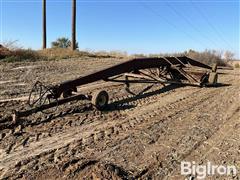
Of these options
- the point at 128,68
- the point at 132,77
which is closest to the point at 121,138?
the point at 128,68

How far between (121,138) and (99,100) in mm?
1773

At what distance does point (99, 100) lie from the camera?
6.73m

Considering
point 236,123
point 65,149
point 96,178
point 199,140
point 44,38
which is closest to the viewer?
point 96,178

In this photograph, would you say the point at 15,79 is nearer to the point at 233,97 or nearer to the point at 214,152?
the point at 233,97

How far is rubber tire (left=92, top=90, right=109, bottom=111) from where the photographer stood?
6.62m

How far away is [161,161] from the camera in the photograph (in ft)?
14.2

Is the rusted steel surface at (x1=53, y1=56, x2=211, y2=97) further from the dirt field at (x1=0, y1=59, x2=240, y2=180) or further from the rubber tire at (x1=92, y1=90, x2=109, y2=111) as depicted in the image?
the dirt field at (x1=0, y1=59, x2=240, y2=180)

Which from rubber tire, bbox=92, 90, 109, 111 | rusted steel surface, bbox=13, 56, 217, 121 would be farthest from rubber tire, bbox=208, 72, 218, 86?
rubber tire, bbox=92, 90, 109, 111

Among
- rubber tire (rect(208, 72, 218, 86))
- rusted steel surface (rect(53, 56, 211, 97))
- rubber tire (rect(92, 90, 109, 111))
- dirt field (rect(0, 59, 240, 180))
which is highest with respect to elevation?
rusted steel surface (rect(53, 56, 211, 97))

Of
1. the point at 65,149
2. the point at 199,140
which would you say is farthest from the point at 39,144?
the point at 199,140

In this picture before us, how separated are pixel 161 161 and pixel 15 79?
284 inches

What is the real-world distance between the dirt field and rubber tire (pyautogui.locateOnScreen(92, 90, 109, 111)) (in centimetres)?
15

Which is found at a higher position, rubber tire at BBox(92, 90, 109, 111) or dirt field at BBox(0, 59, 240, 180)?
rubber tire at BBox(92, 90, 109, 111)

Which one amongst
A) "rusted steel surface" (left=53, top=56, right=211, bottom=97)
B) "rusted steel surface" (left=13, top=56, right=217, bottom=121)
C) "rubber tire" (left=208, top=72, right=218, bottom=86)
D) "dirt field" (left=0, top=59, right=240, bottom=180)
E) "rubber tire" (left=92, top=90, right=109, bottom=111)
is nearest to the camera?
"dirt field" (left=0, top=59, right=240, bottom=180)
